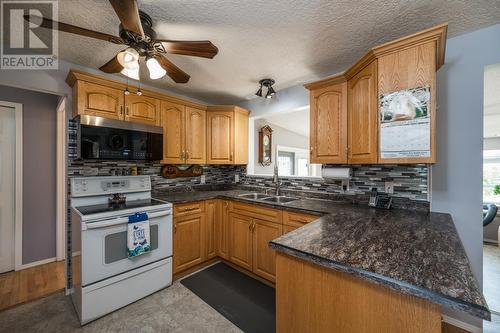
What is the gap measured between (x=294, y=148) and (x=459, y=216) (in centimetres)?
325

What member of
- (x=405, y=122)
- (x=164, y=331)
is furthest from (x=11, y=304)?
(x=405, y=122)

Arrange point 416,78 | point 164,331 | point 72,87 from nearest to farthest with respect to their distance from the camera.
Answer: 1. point 416,78
2. point 164,331
3. point 72,87

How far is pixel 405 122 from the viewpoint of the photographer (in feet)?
4.88

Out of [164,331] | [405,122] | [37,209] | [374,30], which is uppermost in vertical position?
[374,30]

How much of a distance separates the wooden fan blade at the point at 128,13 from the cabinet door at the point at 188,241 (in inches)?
69.5

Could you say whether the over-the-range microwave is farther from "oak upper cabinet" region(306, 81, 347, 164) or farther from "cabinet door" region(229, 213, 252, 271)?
"oak upper cabinet" region(306, 81, 347, 164)

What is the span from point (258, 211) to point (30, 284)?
2540mm

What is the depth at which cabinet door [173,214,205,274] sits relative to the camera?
232 centimetres

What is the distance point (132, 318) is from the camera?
176cm

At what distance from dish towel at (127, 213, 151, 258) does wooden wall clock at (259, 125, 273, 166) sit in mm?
2144

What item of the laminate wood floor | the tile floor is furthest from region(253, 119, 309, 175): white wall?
the laminate wood floor

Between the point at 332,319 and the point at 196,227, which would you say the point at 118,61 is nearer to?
the point at 196,227

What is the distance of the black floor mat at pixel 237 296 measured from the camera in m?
1.73

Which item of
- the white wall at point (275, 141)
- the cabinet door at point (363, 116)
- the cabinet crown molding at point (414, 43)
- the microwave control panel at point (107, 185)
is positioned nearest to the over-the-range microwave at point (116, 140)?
the microwave control panel at point (107, 185)
